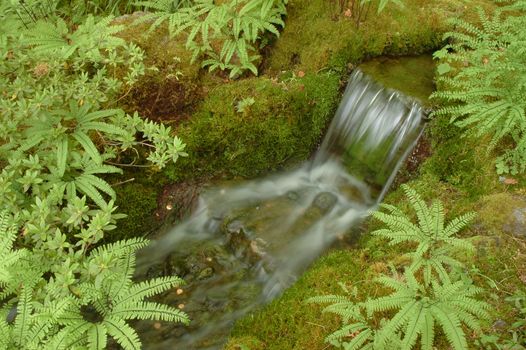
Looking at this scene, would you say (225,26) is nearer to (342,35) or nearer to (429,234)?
(342,35)

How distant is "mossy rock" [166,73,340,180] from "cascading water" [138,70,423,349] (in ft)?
0.89

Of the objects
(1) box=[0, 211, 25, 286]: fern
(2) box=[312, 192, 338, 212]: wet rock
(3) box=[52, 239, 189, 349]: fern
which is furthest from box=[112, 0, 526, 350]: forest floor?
(1) box=[0, 211, 25, 286]: fern

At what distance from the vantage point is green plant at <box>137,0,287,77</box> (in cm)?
532

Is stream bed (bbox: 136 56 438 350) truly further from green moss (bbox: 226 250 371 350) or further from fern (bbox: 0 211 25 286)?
fern (bbox: 0 211 25 286)

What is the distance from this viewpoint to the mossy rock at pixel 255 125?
218 inches

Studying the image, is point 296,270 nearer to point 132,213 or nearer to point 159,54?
point 132,213

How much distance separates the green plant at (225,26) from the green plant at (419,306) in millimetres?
3055

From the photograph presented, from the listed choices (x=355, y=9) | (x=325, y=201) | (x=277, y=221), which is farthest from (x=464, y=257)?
(x=355, y=9)

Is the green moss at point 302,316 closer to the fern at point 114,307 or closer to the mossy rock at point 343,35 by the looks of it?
the fern at point 114,307

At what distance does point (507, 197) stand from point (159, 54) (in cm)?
454

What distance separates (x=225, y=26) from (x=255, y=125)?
146 cm

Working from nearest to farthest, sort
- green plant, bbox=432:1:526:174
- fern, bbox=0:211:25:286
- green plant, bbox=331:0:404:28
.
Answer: fern, bbox=0:211:25:286
green plant, bbox=432:1:526:174
green plant, bbox=331:0:404:28

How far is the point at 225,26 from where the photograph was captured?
5.81 m

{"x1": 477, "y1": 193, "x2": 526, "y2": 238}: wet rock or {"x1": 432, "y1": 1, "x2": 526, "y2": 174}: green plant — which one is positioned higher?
{"x1": 432, "y1": 1, "x2": 526, "y2": 174}: green plant
